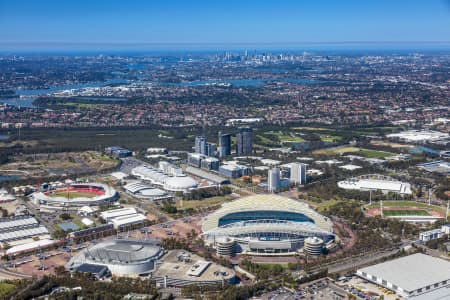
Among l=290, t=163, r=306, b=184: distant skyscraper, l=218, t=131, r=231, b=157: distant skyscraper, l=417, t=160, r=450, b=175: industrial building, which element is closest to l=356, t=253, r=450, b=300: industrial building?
l=290, t=163, r=306, b=184: distant skyscraper

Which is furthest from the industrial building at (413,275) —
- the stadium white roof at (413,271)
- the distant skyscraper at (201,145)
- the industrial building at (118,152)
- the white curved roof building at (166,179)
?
the industrial building at (118,152)

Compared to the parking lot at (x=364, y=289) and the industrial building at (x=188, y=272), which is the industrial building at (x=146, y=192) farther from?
the parking lot at (x=364, y=289)

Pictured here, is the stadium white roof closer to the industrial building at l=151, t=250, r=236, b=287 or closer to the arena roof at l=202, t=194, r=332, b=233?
the arena roof at l=202, t=194, r=332, b=233

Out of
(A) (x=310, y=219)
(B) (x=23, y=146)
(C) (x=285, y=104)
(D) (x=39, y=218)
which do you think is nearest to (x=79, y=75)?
(C) (x=285, y=104)

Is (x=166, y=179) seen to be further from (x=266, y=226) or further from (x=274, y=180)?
(x=266, y=226)

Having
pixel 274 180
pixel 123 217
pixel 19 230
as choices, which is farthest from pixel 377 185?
pixel 19 230

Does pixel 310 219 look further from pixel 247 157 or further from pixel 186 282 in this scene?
pixel 247 157
